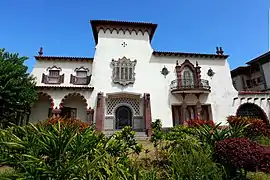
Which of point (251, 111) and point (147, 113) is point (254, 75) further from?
point (147, 113)

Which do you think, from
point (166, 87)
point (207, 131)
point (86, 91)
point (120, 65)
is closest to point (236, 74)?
point (166, 87)

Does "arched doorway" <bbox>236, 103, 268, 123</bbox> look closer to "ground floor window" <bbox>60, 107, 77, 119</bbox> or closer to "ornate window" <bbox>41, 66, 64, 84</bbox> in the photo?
"ground floor window" <bbox>60, 107, 77, 119</bbox>

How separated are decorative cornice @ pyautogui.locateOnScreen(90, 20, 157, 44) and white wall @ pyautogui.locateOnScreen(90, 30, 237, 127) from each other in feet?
1.53

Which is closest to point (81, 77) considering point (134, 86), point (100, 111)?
point (100, 111)

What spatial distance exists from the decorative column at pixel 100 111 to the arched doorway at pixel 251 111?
14493mm

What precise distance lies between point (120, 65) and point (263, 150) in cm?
1528

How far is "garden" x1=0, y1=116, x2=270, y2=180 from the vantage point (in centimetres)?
336

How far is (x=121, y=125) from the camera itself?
18078mm

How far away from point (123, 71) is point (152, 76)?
3.14 m

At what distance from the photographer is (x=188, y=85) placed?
60.6ft

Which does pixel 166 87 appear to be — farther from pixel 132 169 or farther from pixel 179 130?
pixel 132 169

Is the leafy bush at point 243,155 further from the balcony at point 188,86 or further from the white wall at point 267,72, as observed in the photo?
the white wall at point 267,72

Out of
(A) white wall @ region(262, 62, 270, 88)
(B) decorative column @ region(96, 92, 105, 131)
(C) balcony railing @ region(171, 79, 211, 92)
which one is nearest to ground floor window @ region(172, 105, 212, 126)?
(C) balcony railing @ region(171, 79, 211, 92)

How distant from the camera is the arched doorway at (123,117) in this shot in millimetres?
18075
